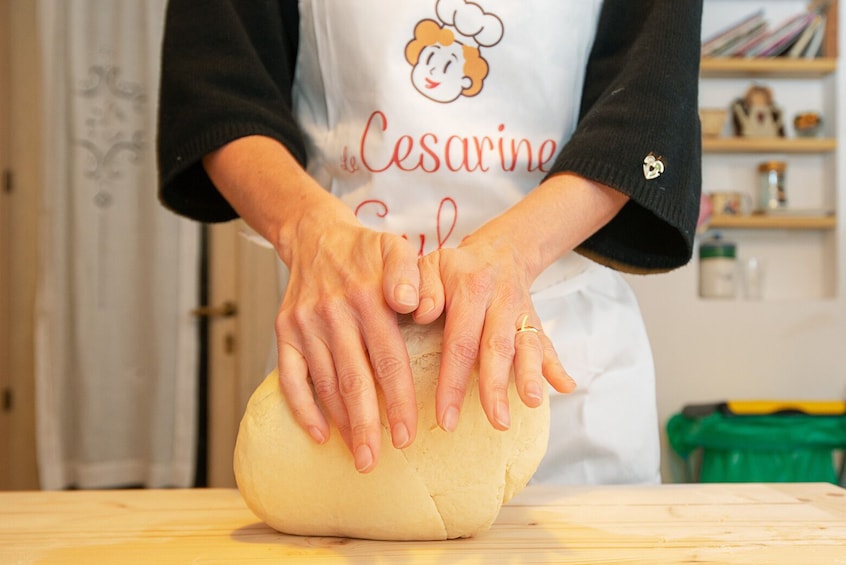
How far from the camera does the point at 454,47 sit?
0.91m

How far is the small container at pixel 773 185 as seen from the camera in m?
2.84

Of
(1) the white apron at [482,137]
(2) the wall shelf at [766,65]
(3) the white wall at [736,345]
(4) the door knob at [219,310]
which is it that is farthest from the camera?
(4) the door knob at [219,310]

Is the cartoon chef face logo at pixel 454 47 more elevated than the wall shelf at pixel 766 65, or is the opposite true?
the wall shelf at pixel 766 65

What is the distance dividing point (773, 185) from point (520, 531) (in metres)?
2.58

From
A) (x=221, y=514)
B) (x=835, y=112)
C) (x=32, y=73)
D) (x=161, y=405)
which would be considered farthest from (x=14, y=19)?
(x=835, y=112)

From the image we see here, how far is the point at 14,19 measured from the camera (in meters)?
3.10

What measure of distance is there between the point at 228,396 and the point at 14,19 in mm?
1783

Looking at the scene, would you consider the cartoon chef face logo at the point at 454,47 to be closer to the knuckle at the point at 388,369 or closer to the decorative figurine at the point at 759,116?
the knuckle at the point at 388,369

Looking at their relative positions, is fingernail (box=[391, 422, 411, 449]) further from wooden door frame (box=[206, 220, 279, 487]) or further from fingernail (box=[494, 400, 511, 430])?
wooden door frame (box=[206, 220, 279, 487])

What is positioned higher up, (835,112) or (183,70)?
(835,112)

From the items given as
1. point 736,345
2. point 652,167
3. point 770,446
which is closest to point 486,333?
point 652,167

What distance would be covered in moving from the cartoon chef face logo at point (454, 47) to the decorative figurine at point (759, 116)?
225 cm

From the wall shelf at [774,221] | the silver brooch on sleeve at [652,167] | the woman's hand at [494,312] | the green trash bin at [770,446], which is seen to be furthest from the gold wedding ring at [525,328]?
the wall shelf at [774,221]

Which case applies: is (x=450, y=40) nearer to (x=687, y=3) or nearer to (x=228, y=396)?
(x=687, y=3)
